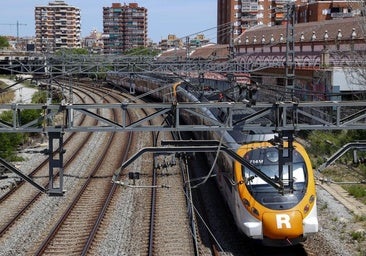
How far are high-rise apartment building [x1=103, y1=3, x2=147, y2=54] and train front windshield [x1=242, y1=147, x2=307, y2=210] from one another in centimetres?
14092

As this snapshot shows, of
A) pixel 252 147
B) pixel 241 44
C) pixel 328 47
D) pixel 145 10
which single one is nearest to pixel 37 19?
pixel 145 10

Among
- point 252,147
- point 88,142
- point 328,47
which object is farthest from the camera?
point 328,47

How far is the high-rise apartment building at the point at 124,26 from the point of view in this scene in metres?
154

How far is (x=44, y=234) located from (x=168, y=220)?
3.09m

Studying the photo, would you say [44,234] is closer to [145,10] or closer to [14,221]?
[14,221]

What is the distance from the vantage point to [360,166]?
20156mm

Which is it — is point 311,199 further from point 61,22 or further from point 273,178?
point 61,22

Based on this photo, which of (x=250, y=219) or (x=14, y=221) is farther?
(x=14, y=221)

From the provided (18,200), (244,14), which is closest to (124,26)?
Answer: (244,14)

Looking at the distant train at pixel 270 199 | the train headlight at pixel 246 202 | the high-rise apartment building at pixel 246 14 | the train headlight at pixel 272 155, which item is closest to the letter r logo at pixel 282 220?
the distant train at pixel 270 199

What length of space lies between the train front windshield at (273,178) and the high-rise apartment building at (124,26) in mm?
140919

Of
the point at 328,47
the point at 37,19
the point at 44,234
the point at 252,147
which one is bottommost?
the point at 44,234

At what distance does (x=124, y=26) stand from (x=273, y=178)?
148359 mm

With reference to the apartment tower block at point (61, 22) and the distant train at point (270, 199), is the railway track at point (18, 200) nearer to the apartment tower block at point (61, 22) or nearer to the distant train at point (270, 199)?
the distant train at point (270, 199)
